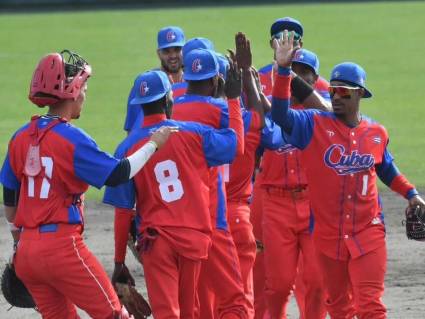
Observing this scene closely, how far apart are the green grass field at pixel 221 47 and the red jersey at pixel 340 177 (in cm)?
570

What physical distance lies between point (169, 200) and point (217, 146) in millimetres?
401

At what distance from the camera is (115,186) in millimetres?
6582

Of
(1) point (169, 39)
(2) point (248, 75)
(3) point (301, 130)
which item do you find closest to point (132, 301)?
(3) point (301, 130)

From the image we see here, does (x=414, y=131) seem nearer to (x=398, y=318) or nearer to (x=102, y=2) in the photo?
(x=398, y=318)

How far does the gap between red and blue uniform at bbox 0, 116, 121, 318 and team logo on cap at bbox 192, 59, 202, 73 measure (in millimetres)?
1078

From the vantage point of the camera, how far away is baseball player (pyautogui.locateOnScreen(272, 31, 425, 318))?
719cm

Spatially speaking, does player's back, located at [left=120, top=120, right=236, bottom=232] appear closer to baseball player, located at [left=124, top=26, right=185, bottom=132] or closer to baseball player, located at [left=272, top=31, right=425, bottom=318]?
baseball player, located at [left=272, top=31, right=425, bottom=318]

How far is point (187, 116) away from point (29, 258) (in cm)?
143

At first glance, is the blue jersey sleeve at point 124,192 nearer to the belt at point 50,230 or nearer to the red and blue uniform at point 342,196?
the belt at point 50,230

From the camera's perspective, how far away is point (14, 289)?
6926 mm

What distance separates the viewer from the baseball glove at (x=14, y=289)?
6.88m

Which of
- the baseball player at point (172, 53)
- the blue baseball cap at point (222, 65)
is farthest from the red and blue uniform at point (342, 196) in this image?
the baseball player at point (172, 53)

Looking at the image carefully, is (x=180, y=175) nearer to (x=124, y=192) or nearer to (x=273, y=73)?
(x=124, y=192)

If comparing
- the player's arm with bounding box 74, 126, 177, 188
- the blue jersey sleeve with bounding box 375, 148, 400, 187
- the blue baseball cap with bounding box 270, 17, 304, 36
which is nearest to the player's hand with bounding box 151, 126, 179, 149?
the player's arm with bounding box 74, 126, 177, 188
